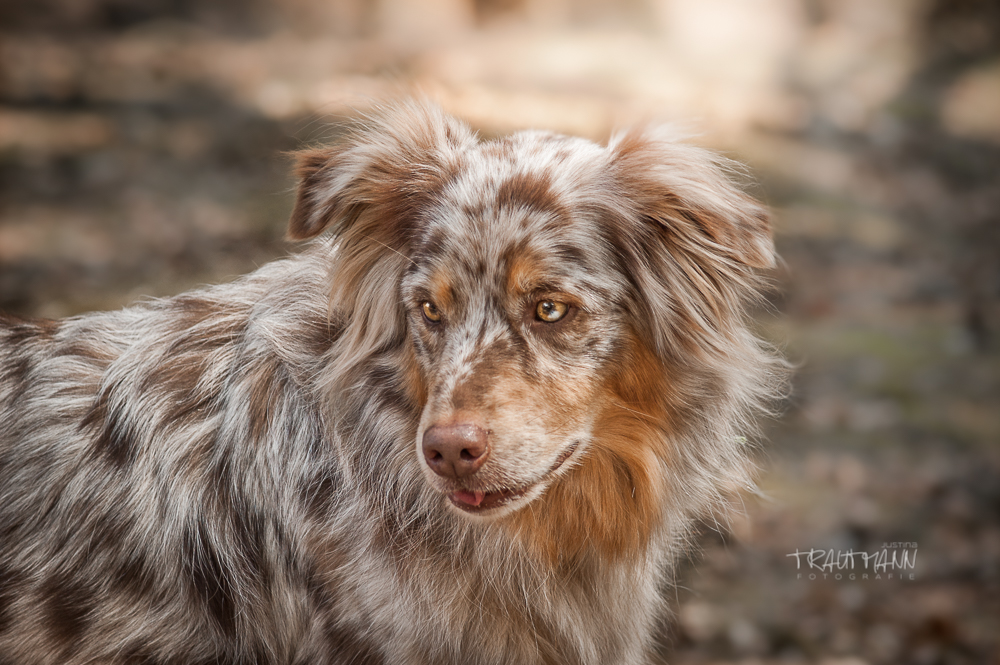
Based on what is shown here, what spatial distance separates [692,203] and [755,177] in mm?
595

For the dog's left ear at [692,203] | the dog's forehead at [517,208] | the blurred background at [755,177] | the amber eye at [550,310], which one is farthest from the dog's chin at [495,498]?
the blurred background at [755,177]

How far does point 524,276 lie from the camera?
8.43 ft

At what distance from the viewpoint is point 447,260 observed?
105 inches

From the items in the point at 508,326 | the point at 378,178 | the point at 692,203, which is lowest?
the point at 508,326

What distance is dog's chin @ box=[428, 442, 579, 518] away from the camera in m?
2.51

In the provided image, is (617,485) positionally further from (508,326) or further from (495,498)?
(508,326)

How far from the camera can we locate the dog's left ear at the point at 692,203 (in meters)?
2.58

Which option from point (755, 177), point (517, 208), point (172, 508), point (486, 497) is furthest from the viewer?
point (755, 177)

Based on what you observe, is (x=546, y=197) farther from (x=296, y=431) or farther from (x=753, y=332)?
(x=296, y=431)

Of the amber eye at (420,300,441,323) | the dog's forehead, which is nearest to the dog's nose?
the amber eye at (420,300,441,323)

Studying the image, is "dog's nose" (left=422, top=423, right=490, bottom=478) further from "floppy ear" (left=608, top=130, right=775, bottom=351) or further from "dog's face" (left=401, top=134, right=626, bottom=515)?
"floppy ear" (left=608, top=130, right=775, bottom=351)

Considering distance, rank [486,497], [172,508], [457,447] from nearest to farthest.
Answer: [457,447], [486,497], [172,508]

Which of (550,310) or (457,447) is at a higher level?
(550,310)

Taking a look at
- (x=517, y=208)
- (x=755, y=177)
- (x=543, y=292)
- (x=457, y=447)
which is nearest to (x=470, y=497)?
(x=457, y=447)
